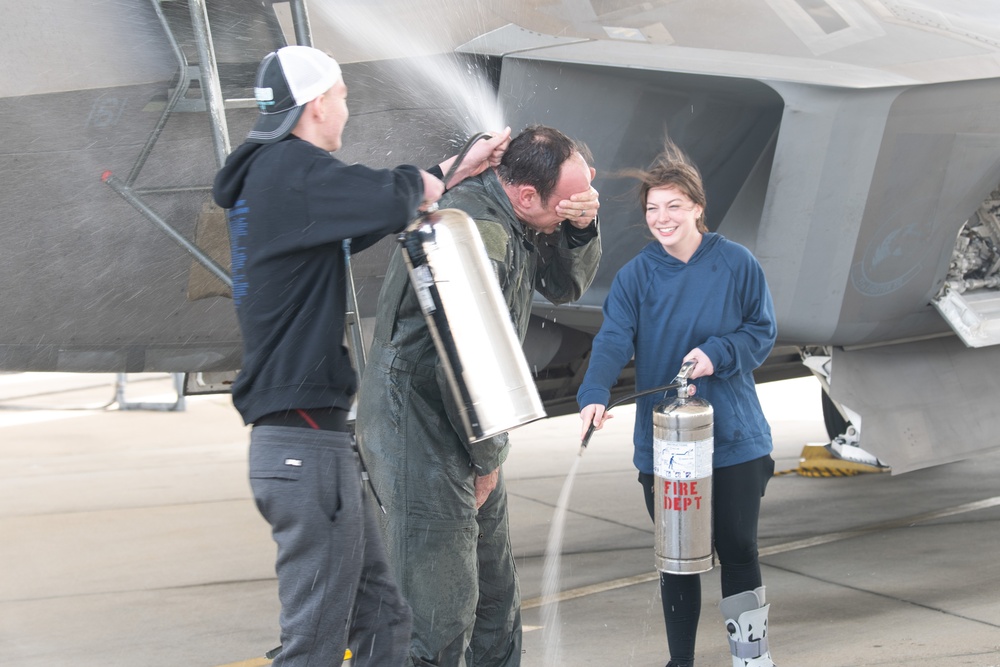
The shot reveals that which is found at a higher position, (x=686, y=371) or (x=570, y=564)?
(x=686, y=371)

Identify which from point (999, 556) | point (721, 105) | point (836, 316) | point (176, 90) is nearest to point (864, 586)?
point (999, 556)

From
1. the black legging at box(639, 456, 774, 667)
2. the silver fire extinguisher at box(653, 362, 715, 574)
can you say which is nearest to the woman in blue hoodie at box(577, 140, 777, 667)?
the black legging at box(639, 456, 774, 667)

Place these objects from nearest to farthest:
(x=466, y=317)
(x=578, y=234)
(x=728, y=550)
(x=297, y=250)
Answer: (x=297, y=250) < (x=466, y=317) < (x=578, y=234) < (x=728, y=550)

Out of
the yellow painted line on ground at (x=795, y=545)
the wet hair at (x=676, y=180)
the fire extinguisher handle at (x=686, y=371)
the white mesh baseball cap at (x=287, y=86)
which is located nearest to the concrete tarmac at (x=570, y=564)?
the yellow painted line on ground at (x=795, y=545)

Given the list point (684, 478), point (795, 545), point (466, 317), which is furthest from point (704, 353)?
point (795, 545)

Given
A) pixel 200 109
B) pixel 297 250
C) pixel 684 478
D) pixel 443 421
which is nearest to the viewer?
pixel 297 250

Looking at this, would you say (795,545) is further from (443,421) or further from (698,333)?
(443,421)

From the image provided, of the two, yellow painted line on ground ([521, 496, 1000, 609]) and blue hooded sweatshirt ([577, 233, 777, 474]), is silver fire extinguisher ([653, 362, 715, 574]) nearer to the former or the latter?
blue hooded sweatshirt ([577, 233, 777, 474])

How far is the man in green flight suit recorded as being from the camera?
2943mm

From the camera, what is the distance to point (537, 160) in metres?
3.06

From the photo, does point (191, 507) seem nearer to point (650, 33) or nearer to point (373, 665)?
point (650, 33)

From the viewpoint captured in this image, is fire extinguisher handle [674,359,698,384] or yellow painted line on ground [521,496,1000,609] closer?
fire extinguisher handle [674,359,698,384]

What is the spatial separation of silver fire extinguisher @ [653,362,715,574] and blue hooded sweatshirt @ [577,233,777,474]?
0.13 m

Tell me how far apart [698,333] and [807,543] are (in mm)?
2806
